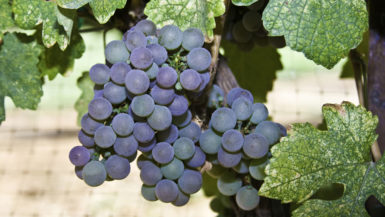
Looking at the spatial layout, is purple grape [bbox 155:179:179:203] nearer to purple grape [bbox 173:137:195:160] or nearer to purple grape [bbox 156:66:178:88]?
purple grape [bbox 173:137:195:160]

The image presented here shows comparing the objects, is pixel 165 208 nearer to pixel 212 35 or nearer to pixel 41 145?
pixel 41 145

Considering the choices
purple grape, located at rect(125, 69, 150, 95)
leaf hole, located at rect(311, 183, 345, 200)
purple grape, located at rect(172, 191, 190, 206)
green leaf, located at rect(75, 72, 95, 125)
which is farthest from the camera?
green leaf, located at rect(75, 72, 95, 125)

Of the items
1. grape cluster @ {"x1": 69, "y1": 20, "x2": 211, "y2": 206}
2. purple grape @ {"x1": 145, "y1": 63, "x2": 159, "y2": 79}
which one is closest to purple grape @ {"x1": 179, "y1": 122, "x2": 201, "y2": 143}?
grape cluster @ {"x1": 69, "y1": 20, "x2": 211, "y2": 206}

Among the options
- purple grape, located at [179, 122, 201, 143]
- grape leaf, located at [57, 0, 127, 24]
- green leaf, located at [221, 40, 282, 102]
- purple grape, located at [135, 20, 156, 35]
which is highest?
grape leaf, located at [57, 0, 127, 24]

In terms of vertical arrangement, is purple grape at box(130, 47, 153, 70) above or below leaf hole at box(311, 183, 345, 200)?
above

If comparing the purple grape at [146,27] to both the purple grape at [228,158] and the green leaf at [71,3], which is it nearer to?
the green leaf at [71,3]

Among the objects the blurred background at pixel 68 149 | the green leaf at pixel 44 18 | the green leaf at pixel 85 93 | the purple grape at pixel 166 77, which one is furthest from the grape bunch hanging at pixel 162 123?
the blurred background at pixel 68 149

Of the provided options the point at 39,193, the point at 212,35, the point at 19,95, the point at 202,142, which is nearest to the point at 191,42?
the point at 212,35
